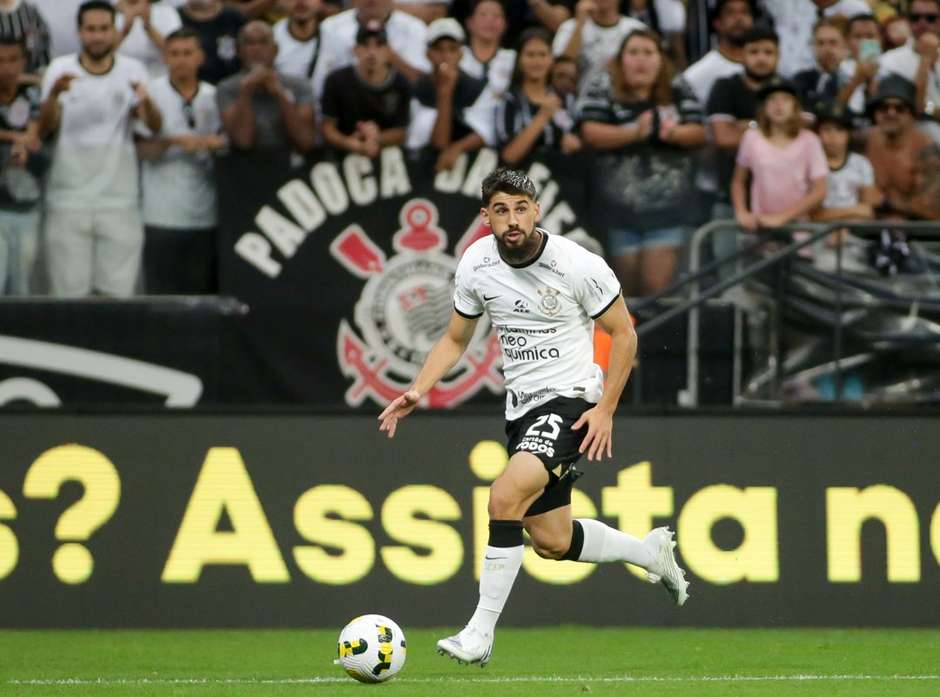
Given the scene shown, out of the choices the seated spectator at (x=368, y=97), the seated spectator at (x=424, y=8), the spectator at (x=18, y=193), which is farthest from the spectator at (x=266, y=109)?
the seated spectator at (x=424, y=8)

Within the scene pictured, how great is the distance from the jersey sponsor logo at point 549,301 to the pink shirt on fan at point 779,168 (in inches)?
170

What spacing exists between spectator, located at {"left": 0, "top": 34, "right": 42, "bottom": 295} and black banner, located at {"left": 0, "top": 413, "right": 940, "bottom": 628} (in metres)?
1.17

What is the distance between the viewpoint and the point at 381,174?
11258 millimetres

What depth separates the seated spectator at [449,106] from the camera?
1155 centimetres

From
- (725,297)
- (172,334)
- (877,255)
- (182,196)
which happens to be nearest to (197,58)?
(182,196)

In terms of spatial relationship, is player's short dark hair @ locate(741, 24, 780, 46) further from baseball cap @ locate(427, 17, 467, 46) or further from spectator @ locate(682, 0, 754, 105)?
baseball cap @ locate(427, 17, 467, 46)

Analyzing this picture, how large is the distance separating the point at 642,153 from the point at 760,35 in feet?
5.47

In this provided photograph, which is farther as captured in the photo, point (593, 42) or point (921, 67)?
point (921, 67)

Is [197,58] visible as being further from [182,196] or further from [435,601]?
[435,601]

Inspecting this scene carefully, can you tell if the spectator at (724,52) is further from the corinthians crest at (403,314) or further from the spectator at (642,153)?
the corinthians crest at (403,314)

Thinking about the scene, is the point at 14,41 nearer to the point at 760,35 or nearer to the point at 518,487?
the point at 760,35

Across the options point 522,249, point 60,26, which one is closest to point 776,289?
point 522,249

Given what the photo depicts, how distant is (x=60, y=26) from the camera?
12.2 meters

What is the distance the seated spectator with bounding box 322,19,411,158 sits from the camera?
37.6 ft
